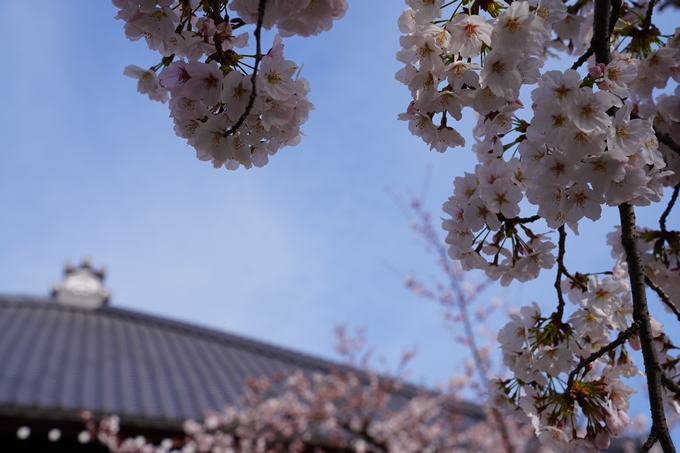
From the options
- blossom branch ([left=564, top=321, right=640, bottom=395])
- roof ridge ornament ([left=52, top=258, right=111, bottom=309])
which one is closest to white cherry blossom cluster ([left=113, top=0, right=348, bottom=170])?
blossom branch ([left=564, top=321, right=640, bottom=395])

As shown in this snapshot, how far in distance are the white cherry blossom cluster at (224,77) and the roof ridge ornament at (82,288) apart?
11433 millimetres

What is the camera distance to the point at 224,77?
3.76 ft

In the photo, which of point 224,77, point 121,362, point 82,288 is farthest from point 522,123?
point 82,288

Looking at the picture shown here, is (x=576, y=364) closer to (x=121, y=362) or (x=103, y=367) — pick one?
(x=103, y=367)

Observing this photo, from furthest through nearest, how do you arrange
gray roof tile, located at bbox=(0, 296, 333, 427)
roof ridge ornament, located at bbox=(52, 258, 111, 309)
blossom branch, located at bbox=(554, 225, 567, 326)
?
roof ridge ornament, located at bbox=(52, 258, 111, 309) → gray roof tile, located at bbox=(0, 296, 333, 427) → blossom branch, located at bbox=(554, 225, 567, 326)

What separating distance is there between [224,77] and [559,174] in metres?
0.74

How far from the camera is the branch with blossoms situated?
1121 mm

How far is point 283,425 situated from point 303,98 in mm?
6445

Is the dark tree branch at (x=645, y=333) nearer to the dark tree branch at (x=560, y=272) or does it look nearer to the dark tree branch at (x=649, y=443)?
the dark tree branch at (x=649, y=443)

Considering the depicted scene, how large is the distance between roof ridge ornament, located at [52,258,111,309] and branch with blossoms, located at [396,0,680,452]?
11.5 metres

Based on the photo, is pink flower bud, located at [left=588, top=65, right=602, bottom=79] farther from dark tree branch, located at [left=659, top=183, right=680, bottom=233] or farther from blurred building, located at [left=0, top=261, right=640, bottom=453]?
blurred building, located at [left=0, top=261, right=640, bottom=453]

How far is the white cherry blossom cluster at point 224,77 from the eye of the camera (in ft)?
3.59

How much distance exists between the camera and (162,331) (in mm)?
10812

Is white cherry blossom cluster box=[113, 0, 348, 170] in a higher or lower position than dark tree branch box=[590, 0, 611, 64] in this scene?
lower
